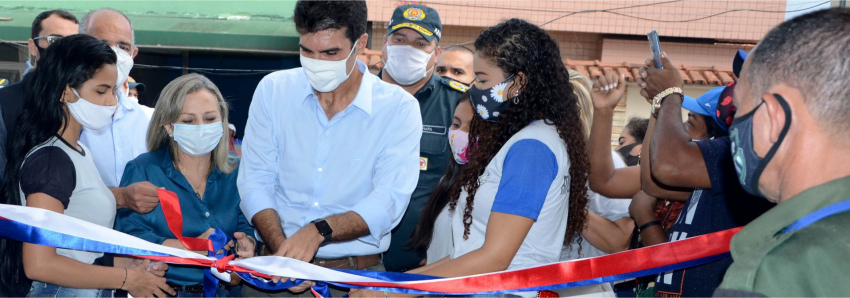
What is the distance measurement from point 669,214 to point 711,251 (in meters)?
1.04

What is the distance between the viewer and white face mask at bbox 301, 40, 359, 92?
3.54m

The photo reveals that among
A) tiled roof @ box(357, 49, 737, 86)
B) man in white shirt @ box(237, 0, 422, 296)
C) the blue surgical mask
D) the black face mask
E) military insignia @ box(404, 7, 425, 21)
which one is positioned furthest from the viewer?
tiled roof @ box(357, 49, 737, 86)

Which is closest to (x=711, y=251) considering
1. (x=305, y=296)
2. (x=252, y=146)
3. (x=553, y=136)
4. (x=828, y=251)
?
(x=553, y=136)

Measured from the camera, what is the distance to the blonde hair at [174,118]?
386 cm

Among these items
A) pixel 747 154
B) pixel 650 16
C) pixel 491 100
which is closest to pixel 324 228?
pixel 491 100

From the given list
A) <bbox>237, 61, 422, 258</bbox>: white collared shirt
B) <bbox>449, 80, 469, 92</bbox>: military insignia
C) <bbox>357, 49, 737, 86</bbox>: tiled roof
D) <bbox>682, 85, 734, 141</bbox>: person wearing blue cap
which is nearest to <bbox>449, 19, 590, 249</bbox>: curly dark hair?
<bbox>237, 61, 422, 258</bbox>: white collared shirt

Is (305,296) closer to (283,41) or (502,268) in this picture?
(502,268)

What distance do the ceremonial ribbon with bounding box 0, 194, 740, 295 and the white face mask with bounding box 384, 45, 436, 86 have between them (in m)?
2.09

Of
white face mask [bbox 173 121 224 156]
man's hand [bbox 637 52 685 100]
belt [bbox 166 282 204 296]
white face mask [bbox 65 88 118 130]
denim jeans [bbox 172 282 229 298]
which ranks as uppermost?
man's hand [bbox 637 52 685 100]

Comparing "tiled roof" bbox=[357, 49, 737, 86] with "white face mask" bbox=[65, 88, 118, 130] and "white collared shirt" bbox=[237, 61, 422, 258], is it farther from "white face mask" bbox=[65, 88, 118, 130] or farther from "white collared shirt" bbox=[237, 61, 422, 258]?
"white face mask" bbox=[65, 88, 118, 130]

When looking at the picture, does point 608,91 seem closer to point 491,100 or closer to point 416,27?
point 491,100

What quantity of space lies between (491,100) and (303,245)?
1.08m

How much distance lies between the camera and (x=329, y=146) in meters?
3.56

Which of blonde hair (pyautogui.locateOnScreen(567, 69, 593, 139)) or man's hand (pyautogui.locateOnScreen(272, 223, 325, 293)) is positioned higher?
blonde hair (pyautogui.locateOnScreen(567, 69, 593, 139))
